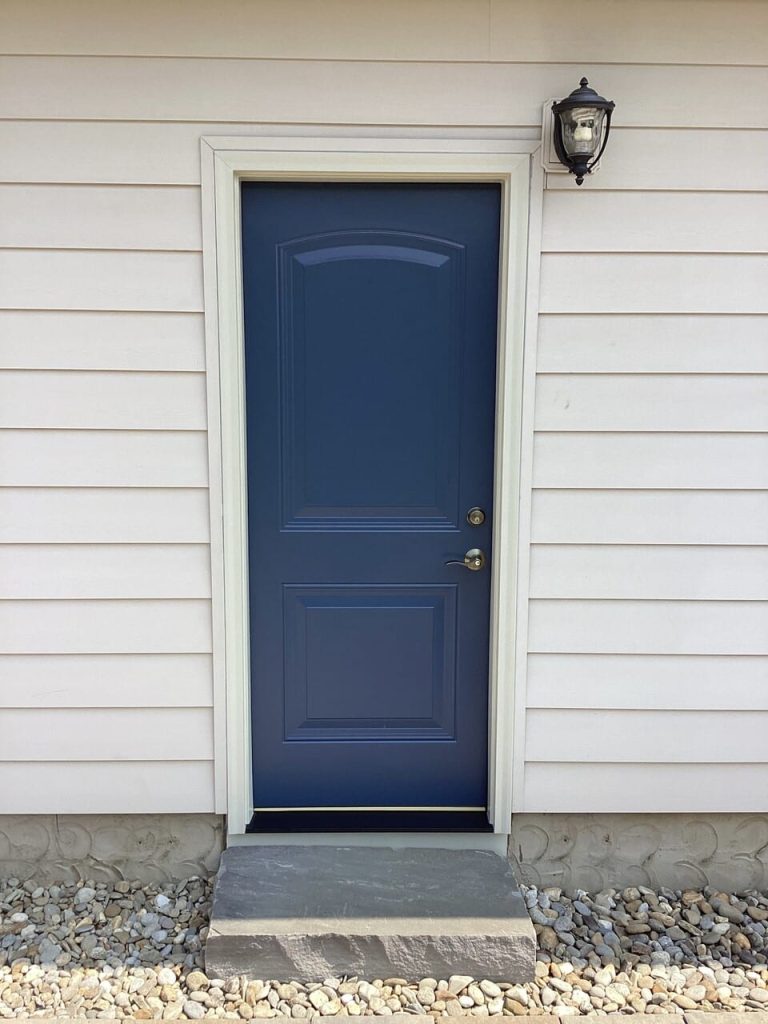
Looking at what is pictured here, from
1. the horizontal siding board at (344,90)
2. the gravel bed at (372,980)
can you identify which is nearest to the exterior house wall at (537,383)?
the horizontal siding board at (344,90)

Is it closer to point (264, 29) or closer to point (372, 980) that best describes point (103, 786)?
point (372, 980)

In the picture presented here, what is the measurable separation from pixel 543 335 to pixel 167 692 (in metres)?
1.62

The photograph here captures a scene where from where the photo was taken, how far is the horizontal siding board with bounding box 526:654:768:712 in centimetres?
258

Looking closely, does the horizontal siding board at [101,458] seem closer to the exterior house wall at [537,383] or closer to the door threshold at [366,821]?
the exterior house wall at [537,383]

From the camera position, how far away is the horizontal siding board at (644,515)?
8.23 feet

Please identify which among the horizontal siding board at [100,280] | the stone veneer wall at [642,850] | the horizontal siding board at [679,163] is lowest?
the stone veneer wall at [642,850]

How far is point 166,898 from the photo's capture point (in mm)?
2588

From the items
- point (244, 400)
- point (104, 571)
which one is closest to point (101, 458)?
point (104, 571)

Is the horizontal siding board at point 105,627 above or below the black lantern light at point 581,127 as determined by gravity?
below

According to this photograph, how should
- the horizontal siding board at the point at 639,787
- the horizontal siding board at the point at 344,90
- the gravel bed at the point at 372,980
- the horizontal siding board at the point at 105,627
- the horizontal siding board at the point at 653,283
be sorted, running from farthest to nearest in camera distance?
the horizontal siding board at the point at 639,787 < the horizontal siding board at the point at 105,627 < the horizontal siding board at the point at 653,283 < the horizontal siding board at the point at 344,90 < the gravel bed at the point at 372,980

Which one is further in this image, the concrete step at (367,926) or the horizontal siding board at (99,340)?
the horizontal siding board at (99,340)

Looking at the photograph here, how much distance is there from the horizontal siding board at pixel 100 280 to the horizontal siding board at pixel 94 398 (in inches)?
8.0

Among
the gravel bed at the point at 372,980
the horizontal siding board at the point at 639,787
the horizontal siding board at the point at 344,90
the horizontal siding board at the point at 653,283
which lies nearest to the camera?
the gravel bed at the point at 372,980

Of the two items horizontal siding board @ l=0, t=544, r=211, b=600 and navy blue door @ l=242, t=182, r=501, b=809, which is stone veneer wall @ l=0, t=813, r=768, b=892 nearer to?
navy blue door @ l=242, t=182, r=501, b=809
